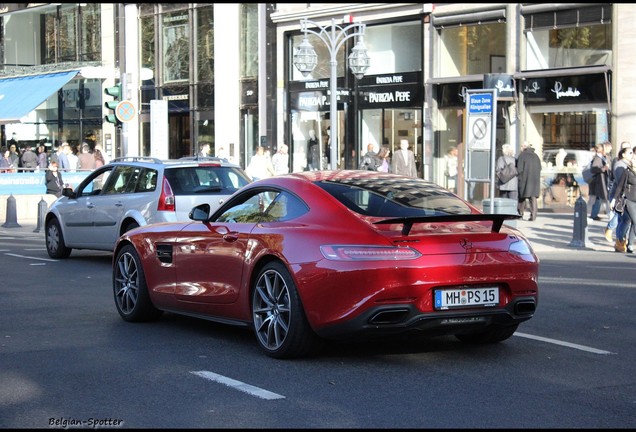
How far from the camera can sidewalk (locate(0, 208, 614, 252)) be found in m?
19.5

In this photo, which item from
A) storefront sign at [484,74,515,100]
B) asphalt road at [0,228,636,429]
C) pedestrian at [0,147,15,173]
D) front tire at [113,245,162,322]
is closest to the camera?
asphalt road at [0,228,636,429]

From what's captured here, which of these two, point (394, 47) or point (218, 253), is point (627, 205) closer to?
point (218, 253)

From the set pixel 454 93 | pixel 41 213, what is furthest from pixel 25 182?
pixel 454 93

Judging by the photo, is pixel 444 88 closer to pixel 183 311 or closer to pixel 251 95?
pixel 251 95

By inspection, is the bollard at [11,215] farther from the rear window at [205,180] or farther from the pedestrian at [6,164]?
the rear window at [205,180]

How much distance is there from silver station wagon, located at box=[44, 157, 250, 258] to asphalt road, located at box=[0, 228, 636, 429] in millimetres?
3816

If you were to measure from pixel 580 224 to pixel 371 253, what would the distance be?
499 inches

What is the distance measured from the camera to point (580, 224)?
1936 centimetres

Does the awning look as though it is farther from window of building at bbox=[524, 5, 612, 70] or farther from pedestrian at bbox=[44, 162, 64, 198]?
window of building at bbox=[524, 5, 612, 70]

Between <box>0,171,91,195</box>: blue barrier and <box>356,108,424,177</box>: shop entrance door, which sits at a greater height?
<box>356,108,424,177</box>: shop entrance door

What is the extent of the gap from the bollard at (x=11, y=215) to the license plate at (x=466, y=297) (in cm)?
2105

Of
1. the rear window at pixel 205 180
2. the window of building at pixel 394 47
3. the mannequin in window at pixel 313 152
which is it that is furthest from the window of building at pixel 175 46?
the rear window at pixel 205 180

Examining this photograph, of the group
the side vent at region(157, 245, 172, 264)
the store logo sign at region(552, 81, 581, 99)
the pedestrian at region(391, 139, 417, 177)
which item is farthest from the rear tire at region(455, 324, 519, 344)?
the store logo sign at region(552, 81, 581, 99)

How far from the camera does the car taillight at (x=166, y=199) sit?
14.7 metres
